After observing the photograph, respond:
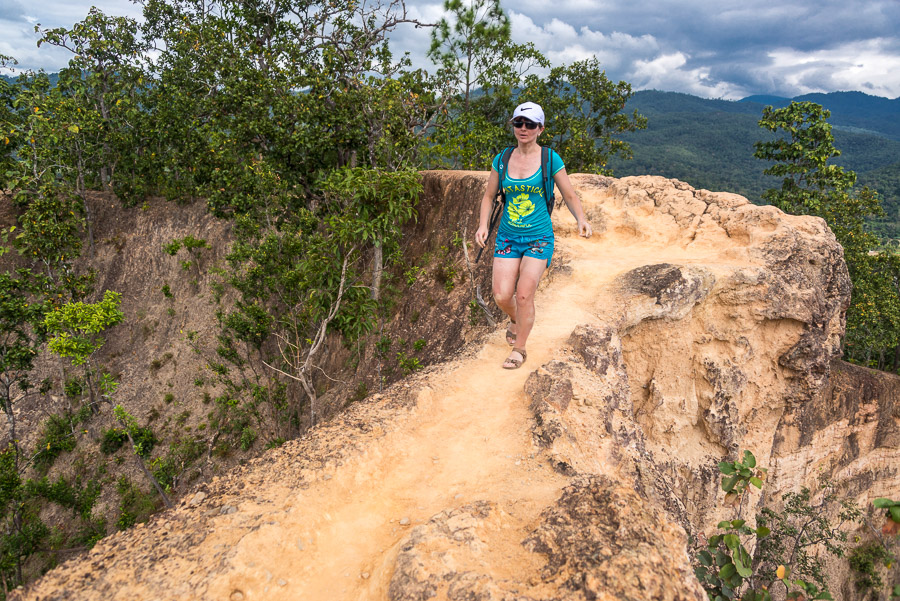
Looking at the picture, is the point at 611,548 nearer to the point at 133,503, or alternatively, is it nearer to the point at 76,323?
the point at 76,323

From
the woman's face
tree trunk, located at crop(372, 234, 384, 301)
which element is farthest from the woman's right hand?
tree trunk, located at crop(372, 234, 384, 301)

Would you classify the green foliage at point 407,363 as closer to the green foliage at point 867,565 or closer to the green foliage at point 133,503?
the green foliage at point 133,503

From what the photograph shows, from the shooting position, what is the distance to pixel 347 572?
292cm

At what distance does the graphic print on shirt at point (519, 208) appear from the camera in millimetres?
4895

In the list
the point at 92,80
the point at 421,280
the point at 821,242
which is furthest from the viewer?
the point at 92,80

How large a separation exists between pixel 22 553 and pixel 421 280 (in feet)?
37.5

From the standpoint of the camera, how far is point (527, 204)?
4902 mm

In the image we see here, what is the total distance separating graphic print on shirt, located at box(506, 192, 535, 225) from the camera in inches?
193

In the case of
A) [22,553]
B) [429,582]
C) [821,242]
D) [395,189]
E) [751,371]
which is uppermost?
[395,189]

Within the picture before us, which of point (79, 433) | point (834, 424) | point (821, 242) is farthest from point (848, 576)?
point (79, 433)

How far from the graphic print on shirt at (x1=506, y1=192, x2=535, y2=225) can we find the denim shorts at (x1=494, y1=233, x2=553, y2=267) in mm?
195

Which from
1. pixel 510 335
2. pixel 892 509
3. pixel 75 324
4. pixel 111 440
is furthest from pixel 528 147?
pixel 111 440

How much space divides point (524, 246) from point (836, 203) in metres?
16.5

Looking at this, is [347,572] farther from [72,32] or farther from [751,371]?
[72,32]
